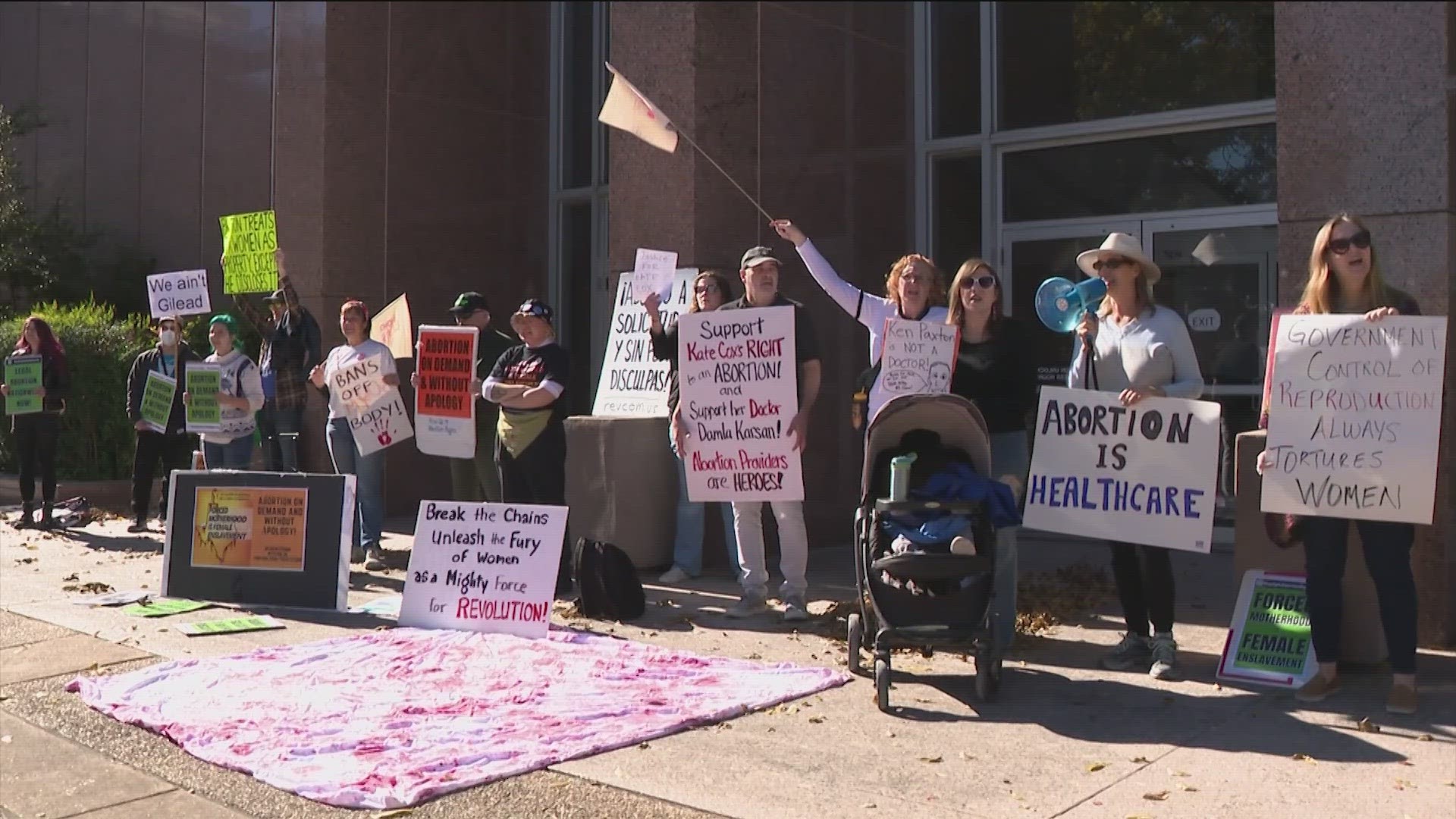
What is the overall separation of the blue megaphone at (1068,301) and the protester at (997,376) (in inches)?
6.6

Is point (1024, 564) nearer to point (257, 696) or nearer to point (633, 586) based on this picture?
point (633, 586)

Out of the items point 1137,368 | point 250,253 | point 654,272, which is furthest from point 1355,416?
point 250,253

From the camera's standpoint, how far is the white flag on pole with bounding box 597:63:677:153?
8688mm

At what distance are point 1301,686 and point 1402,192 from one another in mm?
2789

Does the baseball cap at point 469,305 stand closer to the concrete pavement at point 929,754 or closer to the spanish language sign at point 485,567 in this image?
the spanish language sign at point 485,567

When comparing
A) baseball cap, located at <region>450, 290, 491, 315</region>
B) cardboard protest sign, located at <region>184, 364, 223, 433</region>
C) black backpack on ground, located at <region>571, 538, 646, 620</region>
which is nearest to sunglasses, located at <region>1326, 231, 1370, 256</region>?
black backpack on ground, located at <region>571, 538, 646, 620</region>

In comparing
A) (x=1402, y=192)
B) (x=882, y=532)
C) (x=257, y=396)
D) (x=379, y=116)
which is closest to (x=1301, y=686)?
(x=882, y=532)

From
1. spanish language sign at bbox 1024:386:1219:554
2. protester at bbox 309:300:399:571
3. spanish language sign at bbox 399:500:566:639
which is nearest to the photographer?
spanish language sign at bbox 1024:386:1219:554

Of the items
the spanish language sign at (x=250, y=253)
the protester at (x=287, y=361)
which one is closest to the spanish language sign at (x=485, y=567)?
the protester at (x=287, y=361)

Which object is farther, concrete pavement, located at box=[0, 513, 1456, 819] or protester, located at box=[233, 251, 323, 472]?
protester, located at box=[233, 251, 323, 472]

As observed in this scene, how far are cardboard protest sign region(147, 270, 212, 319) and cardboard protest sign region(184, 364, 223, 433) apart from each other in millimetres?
986

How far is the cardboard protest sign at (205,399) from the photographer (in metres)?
11.2

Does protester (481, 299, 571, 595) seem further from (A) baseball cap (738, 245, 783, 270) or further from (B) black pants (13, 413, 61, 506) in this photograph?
(B) black pants (13, 413, 61, 506)

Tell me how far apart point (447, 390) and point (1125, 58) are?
6.83m
